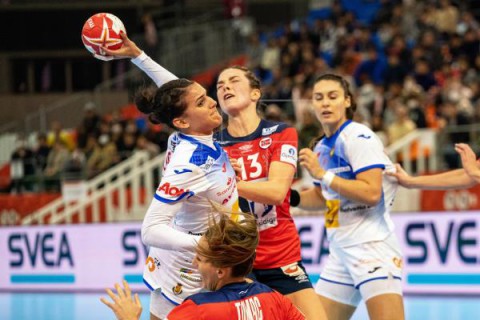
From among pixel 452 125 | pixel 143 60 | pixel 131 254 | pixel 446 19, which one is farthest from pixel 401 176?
A: pixel 446 19

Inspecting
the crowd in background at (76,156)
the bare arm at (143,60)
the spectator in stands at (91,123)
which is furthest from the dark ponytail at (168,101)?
the spectator in stands at (91,123)

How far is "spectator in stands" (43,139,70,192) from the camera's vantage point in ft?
54.7

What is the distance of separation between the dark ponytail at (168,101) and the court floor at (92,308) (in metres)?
5.32

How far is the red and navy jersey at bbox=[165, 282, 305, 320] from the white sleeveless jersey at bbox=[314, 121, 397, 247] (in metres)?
2.02

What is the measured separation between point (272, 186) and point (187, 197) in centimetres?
83

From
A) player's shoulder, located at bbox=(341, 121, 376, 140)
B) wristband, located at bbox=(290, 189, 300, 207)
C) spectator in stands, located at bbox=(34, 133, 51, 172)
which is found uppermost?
player's shoulder, located at bbox=(341, 121, 376, 140)

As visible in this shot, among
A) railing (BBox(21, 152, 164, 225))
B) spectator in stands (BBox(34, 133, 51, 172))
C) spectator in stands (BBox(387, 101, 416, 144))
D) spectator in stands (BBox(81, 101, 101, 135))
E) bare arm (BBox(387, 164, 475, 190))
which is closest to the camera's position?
bare arm (BBox(387, 164, 475, 190))

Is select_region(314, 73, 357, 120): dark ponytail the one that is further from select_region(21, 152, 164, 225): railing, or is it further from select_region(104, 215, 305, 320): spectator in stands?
select_region(21, 152, 164, 225): railing

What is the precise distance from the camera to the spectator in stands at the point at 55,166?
54.7 ft

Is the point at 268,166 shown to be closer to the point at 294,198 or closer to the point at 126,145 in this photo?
the point at 294,198

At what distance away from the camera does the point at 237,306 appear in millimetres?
4379

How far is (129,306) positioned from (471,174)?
9.12ft

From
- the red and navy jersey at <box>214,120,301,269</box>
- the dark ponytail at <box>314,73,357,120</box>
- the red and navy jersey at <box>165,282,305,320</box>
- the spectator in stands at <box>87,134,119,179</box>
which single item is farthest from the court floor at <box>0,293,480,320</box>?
the red and navy jersey at <box>165,282,305,320</box>

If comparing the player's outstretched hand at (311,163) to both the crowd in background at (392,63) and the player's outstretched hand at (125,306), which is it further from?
the crowd in background at (392,63)
